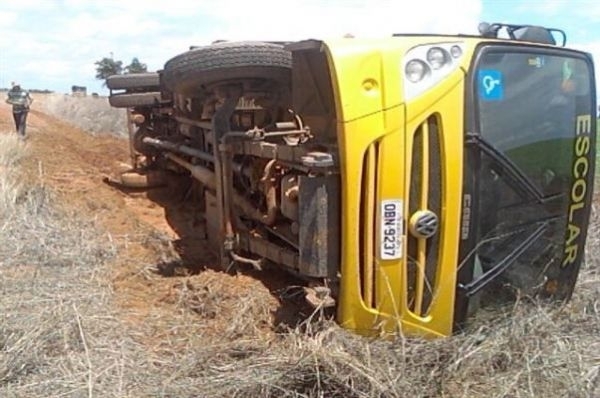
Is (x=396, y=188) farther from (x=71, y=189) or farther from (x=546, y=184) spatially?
(x=71, y=189)

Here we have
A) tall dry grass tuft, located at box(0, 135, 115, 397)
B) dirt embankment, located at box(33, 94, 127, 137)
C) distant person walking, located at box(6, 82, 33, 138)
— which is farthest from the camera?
dirt embankment, located at box(33, 94, 127, 137)

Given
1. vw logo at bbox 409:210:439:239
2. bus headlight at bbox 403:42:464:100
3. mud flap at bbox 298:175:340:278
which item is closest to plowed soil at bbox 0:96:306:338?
A: mud flap at bbox 298:175:340:278

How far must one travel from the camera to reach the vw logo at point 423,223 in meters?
3.51

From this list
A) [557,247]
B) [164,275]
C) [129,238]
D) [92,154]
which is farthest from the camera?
[92,154]

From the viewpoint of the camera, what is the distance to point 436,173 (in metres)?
3.52

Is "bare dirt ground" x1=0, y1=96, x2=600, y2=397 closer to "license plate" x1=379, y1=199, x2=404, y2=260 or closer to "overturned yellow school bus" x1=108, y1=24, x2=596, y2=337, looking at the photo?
Answer: "overturned yellow school bus" x1=108, y1=24, x2=596, y2=337

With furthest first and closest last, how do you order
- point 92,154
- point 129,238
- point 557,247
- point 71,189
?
point 92,154, point 71,189, point 129,238, point 557,247

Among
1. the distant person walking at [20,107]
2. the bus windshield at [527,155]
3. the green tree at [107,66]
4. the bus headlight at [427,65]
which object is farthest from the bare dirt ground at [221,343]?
the green tree at [107,66]

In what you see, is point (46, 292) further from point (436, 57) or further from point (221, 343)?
point (436, 57)

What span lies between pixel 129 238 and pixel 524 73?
3971 mm

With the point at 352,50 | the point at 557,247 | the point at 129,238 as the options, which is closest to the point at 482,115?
the point at 352,50

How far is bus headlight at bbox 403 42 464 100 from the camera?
3480 millimetres

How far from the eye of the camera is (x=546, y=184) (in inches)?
153

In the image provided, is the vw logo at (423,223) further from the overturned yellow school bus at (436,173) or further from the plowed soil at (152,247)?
the plowed soil at (152,247)
